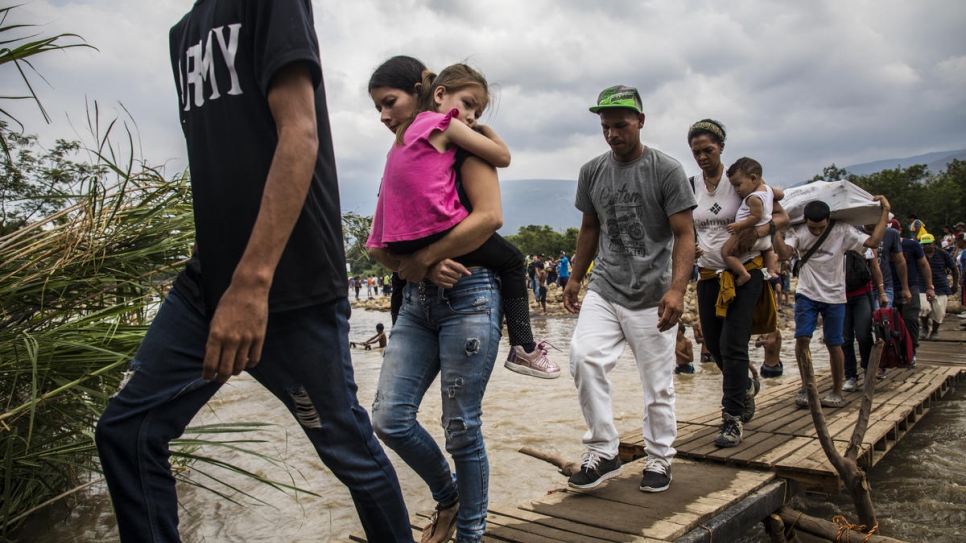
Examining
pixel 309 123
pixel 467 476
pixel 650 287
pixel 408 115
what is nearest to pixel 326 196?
pixel 309 123

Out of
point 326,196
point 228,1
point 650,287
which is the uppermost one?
point 228,1

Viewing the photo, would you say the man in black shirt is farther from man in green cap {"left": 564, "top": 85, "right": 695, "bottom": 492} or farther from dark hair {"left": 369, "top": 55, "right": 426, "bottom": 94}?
man in green cap {"left": 564, "top": 85, "right": 695, "bottom": 492}

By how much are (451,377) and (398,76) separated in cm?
125

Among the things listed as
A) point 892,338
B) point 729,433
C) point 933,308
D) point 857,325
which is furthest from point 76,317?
point 933,308

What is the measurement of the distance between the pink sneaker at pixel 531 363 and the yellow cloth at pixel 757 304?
7.84ft

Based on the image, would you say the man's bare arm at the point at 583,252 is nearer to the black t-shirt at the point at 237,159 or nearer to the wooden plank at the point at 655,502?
the wooden plank at the point at 655,502

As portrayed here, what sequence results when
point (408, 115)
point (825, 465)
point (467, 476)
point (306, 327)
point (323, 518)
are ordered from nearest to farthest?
point (306, 327), point (467, 476), point (408, 115), point (825, 465), point (323, 518)

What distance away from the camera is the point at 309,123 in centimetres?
179

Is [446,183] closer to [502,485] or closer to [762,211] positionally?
[762,211]

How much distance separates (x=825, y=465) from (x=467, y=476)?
8.28 feet

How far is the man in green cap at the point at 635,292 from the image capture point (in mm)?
3697

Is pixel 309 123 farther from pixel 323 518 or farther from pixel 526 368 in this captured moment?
pixel 323 518

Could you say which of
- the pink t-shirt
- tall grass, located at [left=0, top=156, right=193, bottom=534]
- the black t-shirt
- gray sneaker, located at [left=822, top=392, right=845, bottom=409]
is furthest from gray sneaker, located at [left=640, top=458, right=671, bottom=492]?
gray sneaker, located at [left=822, top=392, right=845, bottom=409]

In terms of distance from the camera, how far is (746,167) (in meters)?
4.91
